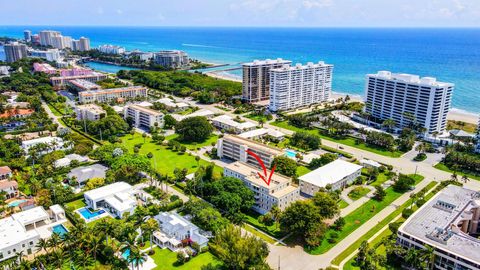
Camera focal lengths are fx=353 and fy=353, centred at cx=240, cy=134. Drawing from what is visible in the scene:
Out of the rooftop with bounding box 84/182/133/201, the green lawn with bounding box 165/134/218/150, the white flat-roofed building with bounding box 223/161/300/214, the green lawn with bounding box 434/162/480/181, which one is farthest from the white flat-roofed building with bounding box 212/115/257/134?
the green lawn with bounding box 434/162/480/181

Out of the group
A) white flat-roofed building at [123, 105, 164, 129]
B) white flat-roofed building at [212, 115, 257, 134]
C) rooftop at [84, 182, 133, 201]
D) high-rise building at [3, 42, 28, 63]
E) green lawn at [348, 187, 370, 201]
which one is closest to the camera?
rooftop at [84, 182, 133, 201]

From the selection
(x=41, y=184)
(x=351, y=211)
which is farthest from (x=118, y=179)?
(x=351, y=211)

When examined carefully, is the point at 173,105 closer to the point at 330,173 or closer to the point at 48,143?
the point at 48,143

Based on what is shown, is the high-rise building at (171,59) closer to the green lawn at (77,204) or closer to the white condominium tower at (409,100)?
the white condominium tower at (409,100)

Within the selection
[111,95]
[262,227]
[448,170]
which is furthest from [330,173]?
[111,95]

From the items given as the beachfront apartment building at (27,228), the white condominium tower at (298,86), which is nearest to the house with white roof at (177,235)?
the beachfront apartment building at (27,228)

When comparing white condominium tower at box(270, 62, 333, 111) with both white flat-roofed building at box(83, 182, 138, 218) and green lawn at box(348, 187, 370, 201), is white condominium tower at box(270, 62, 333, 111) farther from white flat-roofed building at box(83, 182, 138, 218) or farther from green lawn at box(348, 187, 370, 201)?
white flat-roofed building at box(83, 182, 138, 218)
